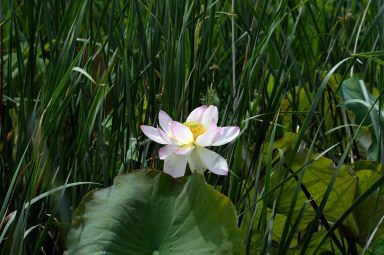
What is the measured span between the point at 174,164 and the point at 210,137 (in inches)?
2.3

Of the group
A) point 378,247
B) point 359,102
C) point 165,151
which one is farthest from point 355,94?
point 165,151

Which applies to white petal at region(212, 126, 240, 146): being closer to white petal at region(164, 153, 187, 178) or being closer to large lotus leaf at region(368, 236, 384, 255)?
white petal at region(164, 153, 187, 178)

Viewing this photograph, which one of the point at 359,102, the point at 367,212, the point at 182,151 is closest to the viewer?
the point at 182,151

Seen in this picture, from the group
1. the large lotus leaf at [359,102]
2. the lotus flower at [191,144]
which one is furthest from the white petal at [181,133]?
the large lotus leaf at [359,102]

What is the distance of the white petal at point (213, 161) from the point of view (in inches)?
26.6

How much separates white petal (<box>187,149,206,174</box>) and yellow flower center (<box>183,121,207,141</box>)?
2cm

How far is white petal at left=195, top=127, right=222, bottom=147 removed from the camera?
0.67 meters

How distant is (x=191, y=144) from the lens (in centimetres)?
70

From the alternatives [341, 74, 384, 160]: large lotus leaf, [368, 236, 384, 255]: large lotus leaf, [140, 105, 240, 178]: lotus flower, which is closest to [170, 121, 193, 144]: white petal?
[140, 105, 240, 178]: lotus flower

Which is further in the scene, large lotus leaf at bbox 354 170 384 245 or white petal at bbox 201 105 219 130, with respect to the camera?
large lotus leaf at bbox 354 170 384 245

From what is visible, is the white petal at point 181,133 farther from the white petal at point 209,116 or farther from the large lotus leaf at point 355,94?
the large lotus leaf at point 355,94

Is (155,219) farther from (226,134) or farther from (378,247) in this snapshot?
(378,247)

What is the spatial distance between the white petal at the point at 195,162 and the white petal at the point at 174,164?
0.01m

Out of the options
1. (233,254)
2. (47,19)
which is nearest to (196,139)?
(233,254)
